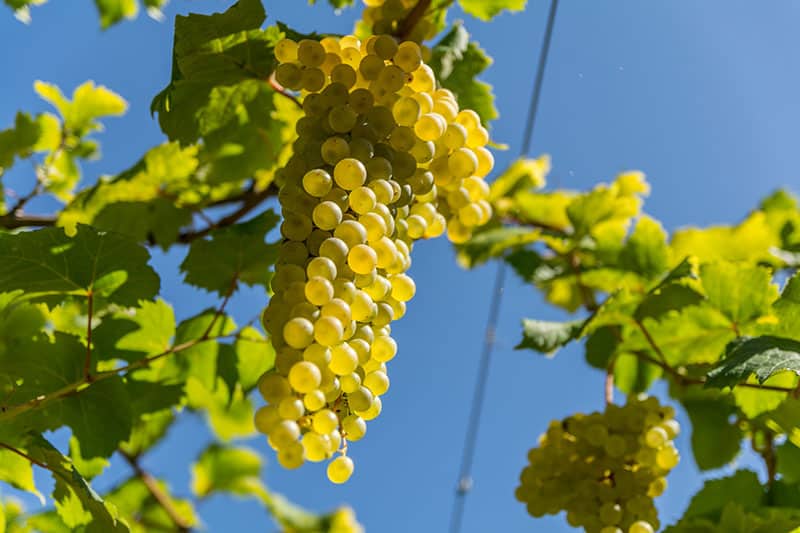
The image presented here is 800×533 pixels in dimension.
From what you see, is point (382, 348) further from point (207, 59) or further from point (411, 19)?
point (411, 19)

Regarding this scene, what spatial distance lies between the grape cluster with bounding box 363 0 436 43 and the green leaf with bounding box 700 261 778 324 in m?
0.54

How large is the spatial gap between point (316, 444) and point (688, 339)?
82cm

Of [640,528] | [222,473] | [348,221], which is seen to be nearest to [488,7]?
[348,221]

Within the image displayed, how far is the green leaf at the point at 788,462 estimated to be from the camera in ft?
3.69

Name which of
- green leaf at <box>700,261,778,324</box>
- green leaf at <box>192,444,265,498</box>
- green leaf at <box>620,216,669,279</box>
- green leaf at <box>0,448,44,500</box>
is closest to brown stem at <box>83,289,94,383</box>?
green leaf at <box>0,448,44,500</box>

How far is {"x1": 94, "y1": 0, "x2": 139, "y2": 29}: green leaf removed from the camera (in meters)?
1.74

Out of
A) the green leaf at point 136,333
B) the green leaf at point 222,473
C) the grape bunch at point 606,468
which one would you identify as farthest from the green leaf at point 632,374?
the green leaf at point 222,473

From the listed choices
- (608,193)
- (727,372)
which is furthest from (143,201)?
(727,372)

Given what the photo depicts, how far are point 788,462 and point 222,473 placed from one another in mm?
2049

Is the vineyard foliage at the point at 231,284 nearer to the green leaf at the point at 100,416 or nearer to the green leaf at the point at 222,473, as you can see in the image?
the green leaf at the point at 100,416

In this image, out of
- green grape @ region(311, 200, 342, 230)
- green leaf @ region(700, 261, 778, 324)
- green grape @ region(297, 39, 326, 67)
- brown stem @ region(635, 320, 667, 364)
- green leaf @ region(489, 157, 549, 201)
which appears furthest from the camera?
green leaf @ region(489, 157, 549, 201)

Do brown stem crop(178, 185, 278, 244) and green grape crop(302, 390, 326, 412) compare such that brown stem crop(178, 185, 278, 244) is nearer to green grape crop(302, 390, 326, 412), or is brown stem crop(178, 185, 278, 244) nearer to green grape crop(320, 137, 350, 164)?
green grape crop(320, 137, 350, 164)

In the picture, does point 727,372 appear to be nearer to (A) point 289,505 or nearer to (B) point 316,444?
(B) point 316,444

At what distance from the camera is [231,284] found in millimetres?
1156
